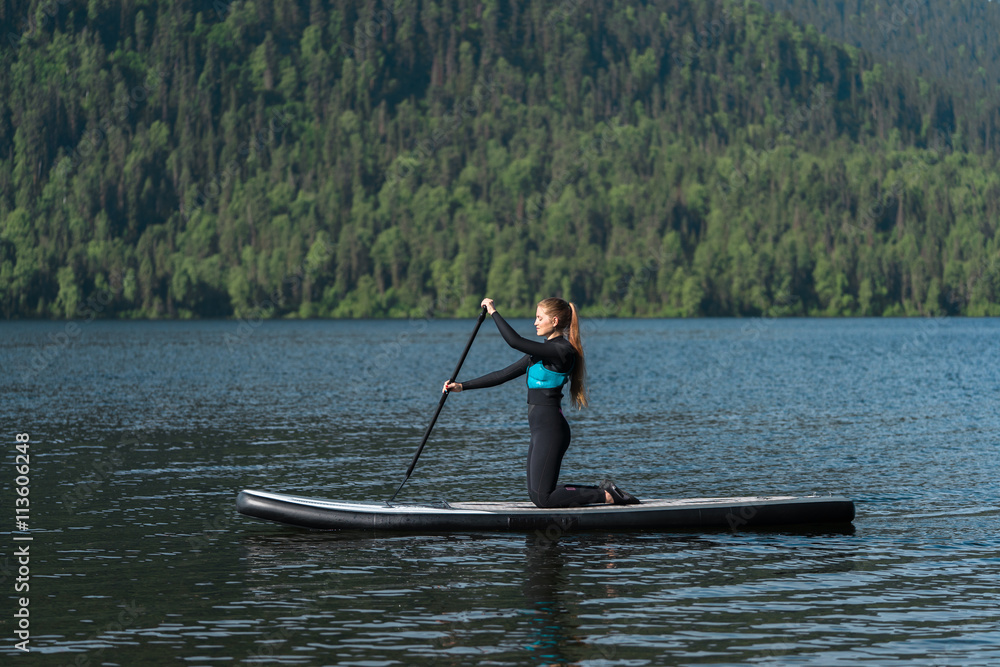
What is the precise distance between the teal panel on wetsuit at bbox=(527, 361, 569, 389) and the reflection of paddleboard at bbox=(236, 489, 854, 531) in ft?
7.49

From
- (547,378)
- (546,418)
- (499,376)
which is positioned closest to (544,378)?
(547,378)

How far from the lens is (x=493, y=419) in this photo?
44.2 m

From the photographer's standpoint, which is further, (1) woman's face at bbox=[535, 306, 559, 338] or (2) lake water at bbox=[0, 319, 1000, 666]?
(1) woman's face at bbox=[535, 306, 559, 338]

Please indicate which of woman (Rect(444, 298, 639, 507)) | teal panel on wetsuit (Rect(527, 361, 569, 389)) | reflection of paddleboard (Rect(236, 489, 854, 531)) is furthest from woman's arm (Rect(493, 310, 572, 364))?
reflection of paddleboard (Rect(236, 489, 854, 531))

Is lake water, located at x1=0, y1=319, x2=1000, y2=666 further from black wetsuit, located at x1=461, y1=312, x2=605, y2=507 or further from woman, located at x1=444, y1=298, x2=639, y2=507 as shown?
woman, located at x1=444, y1=298, x2=639, y2=507

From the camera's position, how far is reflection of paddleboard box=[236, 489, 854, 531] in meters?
20.0

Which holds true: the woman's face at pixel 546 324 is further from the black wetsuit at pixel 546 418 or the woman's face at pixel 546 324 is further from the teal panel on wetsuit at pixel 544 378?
the teal panel on wetsuit at pixel 544 378

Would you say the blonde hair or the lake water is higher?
the blonde hair

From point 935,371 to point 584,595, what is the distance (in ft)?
203

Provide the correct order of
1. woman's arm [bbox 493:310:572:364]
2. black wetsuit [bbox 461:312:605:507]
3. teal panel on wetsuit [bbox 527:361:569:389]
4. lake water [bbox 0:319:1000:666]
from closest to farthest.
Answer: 1. lake water [bbox 0:319:1000:666]
2. woman's arm [bbox 493:310:572:364]
3. black wetsuit [bbox 461:312:605:507]
4. teal panel on wetsuit [bbox 527:361:569:389]

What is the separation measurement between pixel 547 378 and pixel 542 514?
248 centimetres

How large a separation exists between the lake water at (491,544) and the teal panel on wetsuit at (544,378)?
2642mm

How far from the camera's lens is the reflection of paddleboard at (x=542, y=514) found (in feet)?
65.6

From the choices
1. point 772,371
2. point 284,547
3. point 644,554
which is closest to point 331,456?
point 284,547
